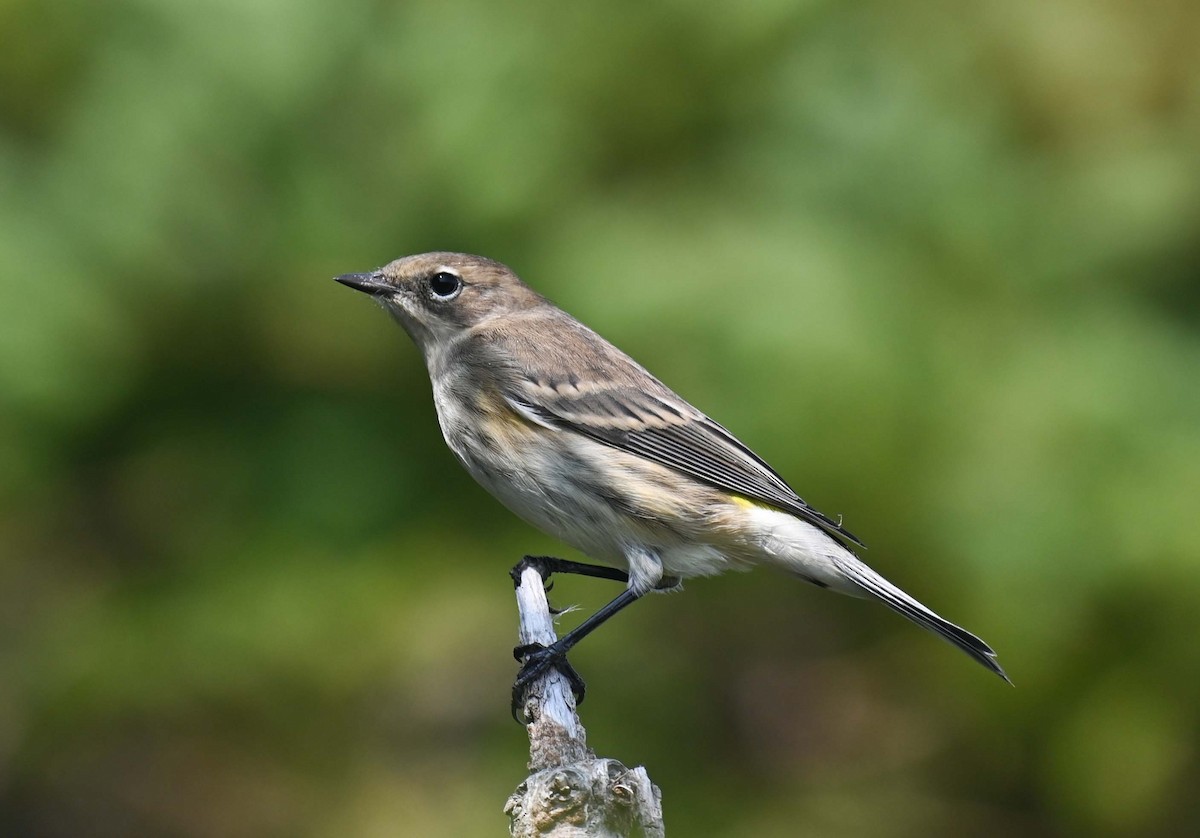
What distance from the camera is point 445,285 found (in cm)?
461

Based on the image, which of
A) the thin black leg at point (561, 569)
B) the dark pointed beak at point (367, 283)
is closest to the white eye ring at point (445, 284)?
the dark pointed beak at point (367, 283)

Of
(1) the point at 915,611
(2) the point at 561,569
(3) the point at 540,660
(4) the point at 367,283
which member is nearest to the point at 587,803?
(3) the point at 540,660

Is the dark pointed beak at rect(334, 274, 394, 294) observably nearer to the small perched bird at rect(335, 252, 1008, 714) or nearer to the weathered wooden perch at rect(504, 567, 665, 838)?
the small perched bird at rect(335, 252, 1008, 714)

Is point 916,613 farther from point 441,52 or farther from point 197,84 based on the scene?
point 197,84

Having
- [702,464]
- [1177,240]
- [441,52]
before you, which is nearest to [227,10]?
[441,52]

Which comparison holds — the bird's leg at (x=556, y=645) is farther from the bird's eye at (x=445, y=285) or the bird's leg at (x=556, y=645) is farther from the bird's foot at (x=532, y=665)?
the bird's eye at (x=445, y=285)

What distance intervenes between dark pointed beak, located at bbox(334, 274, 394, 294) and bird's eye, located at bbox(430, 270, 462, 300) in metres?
0.15

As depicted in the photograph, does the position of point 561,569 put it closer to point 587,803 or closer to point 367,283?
point 367,283

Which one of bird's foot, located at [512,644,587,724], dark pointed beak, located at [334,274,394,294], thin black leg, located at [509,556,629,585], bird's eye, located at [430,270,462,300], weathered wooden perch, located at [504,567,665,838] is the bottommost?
weathered wooden perch, located at [504,567,665,838]

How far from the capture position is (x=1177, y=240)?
539 centimetres

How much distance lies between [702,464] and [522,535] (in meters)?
1.01

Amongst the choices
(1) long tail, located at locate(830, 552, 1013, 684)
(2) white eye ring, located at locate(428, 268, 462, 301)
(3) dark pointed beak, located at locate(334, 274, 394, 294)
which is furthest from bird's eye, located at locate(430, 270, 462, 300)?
(1) long tail, located at locate(830, 552, 1013, 684)

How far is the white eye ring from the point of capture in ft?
15.0

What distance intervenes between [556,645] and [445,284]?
1.46 meters
